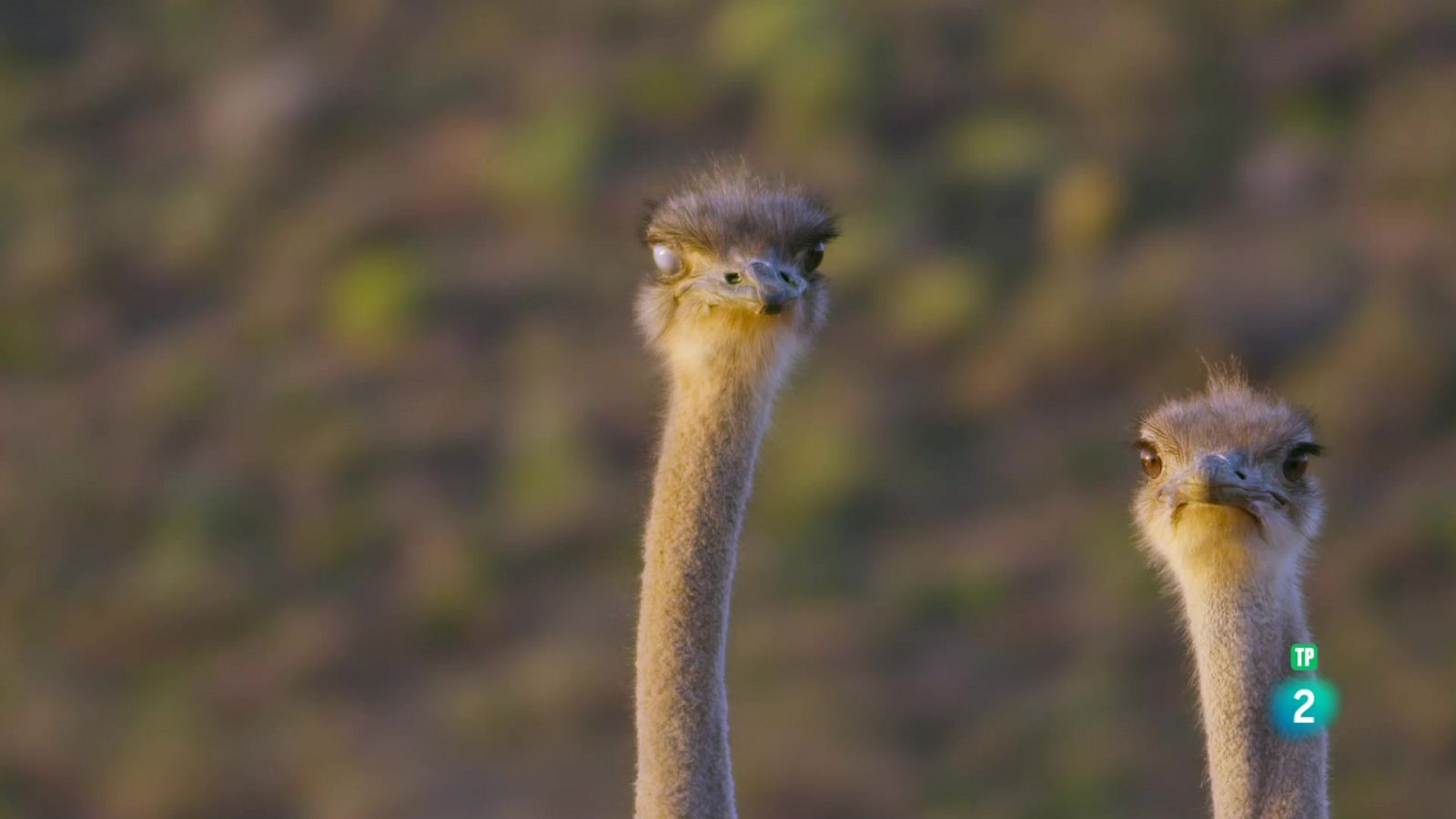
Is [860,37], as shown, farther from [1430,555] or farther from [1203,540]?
[1203,540]

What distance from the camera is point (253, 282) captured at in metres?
17.4

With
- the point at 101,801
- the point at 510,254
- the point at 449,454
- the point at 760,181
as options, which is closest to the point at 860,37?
the point at 510,254

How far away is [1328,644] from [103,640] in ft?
20.8

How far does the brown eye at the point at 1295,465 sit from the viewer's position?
4367 mm

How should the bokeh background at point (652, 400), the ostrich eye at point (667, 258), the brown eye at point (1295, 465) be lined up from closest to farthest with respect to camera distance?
the brown eye at point (1295, 465) < the ostrich eye at point (667, 258) < the bokeh background at point (652, 400)

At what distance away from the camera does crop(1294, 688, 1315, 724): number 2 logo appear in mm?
4168

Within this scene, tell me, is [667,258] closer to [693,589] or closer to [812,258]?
[812,258]

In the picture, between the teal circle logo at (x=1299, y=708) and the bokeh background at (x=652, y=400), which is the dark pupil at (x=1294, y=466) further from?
the bokeh background at (x=652, y=400)

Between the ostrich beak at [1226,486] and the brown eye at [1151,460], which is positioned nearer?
the ostrich beak at [1226,486]

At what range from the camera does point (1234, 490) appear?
426 cm

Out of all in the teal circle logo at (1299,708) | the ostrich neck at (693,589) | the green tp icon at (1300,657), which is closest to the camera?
the ostrich neck at (693,589)

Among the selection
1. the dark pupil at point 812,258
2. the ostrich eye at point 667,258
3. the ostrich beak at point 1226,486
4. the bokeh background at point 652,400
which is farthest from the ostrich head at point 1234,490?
the bokeh background at point 652,400

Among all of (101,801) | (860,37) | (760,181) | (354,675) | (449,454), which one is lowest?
(760,181)

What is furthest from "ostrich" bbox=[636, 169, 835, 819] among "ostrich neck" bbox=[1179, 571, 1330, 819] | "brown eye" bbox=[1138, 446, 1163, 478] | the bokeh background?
the bokeh background
